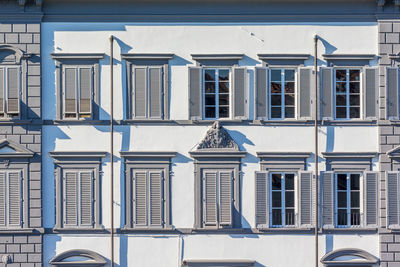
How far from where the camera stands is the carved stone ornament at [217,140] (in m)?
18.2

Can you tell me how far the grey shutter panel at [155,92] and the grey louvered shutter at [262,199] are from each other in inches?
127

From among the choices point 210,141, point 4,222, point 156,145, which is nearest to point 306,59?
point 210,141

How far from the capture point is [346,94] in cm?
1858

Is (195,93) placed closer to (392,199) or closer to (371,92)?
(371,92)

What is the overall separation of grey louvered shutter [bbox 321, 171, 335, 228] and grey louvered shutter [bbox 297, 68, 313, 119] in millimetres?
1741

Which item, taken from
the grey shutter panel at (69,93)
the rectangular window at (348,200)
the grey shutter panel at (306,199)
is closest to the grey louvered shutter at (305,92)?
the grey shutter panel at (306,199)

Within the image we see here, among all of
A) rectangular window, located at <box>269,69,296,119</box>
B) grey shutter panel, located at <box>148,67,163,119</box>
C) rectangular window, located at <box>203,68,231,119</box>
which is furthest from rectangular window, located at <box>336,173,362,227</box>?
grey shutter panel, located at <box>148,67,163,119</box>

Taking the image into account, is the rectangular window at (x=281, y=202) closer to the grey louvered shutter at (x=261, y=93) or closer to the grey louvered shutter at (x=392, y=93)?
the grey louvered shutter at (x=261, y=93)

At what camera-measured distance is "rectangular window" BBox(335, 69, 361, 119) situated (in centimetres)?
1855

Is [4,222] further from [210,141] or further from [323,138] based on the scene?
[323,138]

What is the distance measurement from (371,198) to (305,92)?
135 inches

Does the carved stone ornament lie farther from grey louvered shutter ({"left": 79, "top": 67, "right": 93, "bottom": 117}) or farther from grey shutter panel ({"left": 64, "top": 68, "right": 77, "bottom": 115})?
grey shutter panel ({"left": 64, "top": 68, "right": 77, "bottom": 115})

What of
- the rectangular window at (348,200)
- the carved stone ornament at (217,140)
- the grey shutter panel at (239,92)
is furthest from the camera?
the rectangular window at (348,200)

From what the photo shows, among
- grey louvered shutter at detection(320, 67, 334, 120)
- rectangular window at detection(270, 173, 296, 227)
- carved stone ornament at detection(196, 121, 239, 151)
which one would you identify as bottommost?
rectangular window at detection(270, 173, 296, 227)
